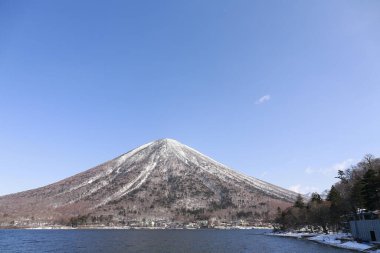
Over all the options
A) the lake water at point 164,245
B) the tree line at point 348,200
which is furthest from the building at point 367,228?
the lake water at point 164,245

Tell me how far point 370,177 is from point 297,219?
7116cm

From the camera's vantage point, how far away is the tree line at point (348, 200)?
2837 inches

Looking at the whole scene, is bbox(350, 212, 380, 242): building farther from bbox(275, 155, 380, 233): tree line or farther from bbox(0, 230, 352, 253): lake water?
bbox(0, 230, 352, 253): lake water

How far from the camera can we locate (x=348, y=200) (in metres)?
86.5

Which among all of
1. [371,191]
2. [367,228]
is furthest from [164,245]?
[371,191]

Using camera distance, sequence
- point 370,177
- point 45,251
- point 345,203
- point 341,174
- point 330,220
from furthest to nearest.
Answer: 1. point 341,174
2. point 330,220
3. point 345,203
4. point 370,177
5. point 45,251

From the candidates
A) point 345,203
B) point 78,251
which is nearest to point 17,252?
point 78,251

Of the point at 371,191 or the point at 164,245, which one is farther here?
the point at 164,245

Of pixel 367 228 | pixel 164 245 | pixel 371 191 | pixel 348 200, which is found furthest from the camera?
pixel 348 200

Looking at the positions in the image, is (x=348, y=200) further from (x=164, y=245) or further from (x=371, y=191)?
(x=164, y=245)

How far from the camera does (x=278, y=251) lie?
6303 centimetres

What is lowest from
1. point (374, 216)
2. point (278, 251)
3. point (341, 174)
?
point (278, 251)

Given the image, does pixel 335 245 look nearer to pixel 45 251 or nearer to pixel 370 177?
pixel 370 177

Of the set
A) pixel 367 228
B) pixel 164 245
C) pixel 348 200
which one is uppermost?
pixel 348 200
